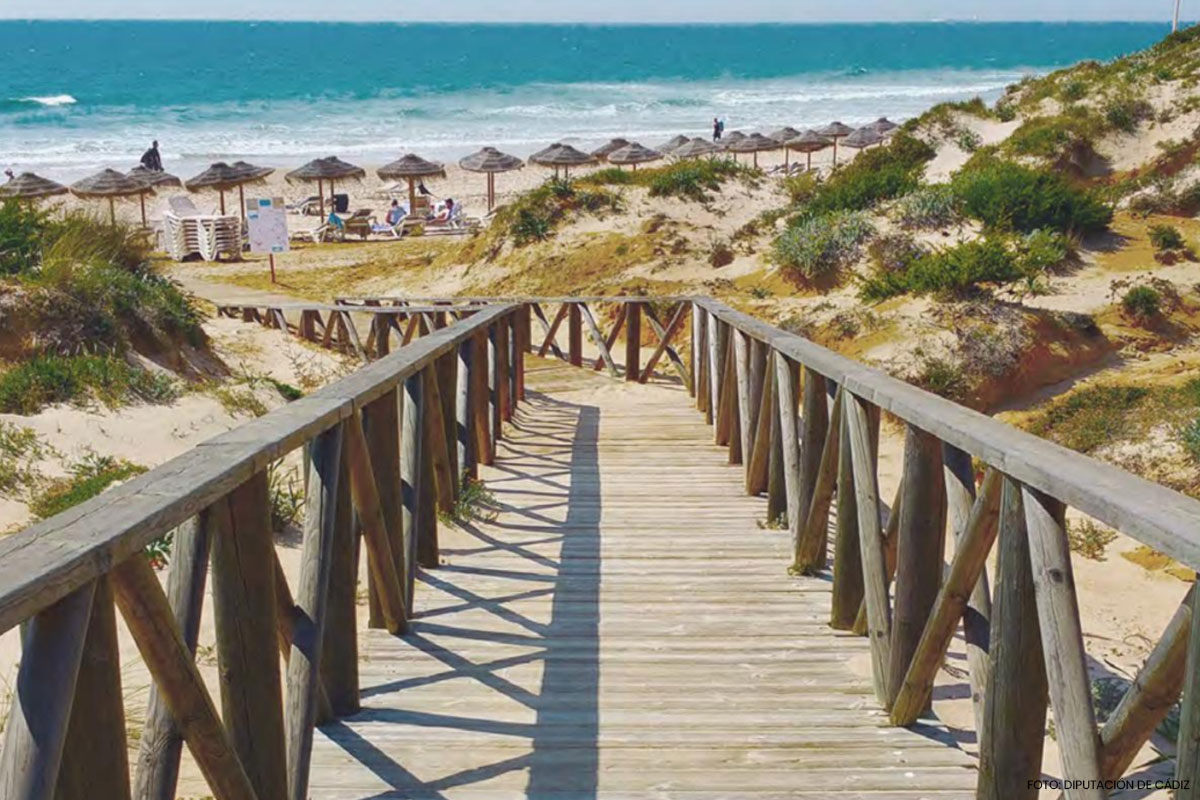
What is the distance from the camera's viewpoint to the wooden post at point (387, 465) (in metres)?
4.29

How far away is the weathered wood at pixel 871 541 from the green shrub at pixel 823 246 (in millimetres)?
11390

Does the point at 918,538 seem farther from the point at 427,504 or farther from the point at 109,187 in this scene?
the point at 109,187

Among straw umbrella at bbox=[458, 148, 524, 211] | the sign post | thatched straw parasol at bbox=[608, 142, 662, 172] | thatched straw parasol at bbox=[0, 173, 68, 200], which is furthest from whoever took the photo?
thatched straw parasol at bbox=[608, 142, 662, 172]

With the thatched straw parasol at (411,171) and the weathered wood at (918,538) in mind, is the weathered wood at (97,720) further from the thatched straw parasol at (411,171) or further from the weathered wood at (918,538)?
the thatched straw parasol at (411,171)

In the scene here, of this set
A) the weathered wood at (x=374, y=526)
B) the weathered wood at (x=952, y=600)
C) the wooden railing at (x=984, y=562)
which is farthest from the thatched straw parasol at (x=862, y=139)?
the weathered wood at (x=952, y=600)

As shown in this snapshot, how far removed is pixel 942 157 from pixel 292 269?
1375 cm

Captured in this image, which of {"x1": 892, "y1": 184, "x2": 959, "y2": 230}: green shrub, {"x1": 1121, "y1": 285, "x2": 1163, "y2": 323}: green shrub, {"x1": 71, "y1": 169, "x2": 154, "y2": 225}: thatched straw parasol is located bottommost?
{"x1": 1121, "y1": 285, "x2": 1163, "y2": 323}: green shrub

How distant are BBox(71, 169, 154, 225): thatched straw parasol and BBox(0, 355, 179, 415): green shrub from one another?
20.4 meters

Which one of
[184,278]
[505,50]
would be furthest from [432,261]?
[505,50]

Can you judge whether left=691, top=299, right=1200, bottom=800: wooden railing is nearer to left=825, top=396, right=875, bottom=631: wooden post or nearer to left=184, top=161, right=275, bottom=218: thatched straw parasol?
left=825, top=396, right=875, bottom=631: wooden post

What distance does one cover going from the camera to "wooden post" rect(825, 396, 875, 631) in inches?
166

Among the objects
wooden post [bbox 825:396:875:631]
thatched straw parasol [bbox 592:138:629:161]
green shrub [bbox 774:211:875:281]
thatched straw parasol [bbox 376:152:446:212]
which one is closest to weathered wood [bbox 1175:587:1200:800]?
wooden post [bbox 825:396:875:631]

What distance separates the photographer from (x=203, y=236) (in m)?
25.9

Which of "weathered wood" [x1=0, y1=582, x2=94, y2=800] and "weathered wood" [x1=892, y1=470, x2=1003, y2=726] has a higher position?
"weathered wood" [x1=0, y1=582, x2=94, y2=800]
